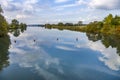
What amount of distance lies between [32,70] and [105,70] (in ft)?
36.4

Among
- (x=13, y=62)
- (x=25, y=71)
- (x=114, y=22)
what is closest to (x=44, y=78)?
(x=25, y=71)

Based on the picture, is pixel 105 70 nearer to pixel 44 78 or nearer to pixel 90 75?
pixel 90 75

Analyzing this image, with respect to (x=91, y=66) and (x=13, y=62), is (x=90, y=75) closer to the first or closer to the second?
(x=91, y=66)

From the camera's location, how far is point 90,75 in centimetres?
3344

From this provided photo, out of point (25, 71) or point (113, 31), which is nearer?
point (25, 71)

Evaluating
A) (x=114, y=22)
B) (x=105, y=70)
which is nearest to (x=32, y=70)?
(x=105, y=70)

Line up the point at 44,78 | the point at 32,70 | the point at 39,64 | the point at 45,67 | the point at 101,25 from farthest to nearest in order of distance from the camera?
the point at 101,25 → the point at 39,64 → the point at 45,67 → the point at 32,70 → the point at 44,78

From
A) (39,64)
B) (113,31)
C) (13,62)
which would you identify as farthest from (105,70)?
(113,31)

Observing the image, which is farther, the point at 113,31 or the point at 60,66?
the point at 113,31

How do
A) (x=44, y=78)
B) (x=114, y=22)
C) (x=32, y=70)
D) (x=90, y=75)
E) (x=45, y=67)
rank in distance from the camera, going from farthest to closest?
(x=114, y=22)
(x=45, y=67)
(x=32, y=70)
(x=90, y=75)
(x=44, y=78)

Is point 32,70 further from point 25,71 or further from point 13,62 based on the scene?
point 13,62

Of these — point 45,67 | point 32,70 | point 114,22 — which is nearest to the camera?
point 32,70

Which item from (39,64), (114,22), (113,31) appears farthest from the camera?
(114,22)

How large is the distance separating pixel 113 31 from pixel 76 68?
95331 mm
